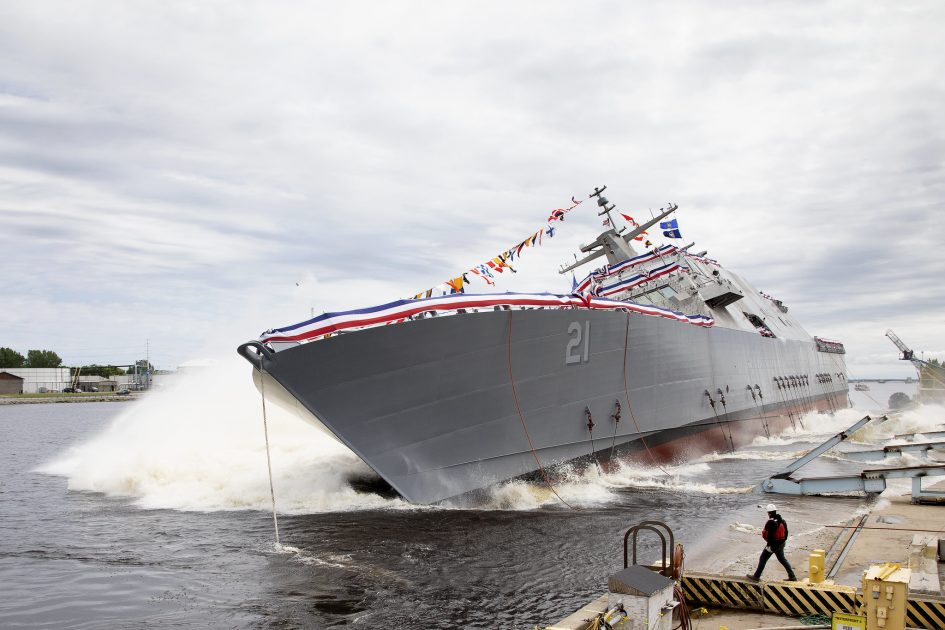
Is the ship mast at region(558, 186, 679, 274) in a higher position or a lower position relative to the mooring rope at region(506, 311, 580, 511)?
higher

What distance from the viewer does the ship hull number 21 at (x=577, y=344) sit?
535 inches

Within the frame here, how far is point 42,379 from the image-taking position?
→ 94875mm

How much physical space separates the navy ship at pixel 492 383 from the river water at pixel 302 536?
2.34ft

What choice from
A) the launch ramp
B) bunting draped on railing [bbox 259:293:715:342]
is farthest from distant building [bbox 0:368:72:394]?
the launch ramp

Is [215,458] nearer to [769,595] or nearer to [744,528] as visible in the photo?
[744,528]

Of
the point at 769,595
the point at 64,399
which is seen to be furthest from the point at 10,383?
the point at 769,595

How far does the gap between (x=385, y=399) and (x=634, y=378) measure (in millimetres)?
6864

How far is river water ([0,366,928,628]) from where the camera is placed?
793 centimetres

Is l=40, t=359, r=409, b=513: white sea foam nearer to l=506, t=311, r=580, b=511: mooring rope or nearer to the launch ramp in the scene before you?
l=506, t=311, r=580, b=511: mooring rope

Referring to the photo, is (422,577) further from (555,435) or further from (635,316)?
(635,316)

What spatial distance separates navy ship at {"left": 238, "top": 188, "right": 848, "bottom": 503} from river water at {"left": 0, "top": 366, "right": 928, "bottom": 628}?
0.71 meters

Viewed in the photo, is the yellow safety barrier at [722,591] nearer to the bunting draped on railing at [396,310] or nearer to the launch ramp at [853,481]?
the bunting draped on railing at [396,310]

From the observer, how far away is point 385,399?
1127cm

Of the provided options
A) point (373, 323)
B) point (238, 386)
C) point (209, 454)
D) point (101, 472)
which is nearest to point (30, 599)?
point (373, 323)
